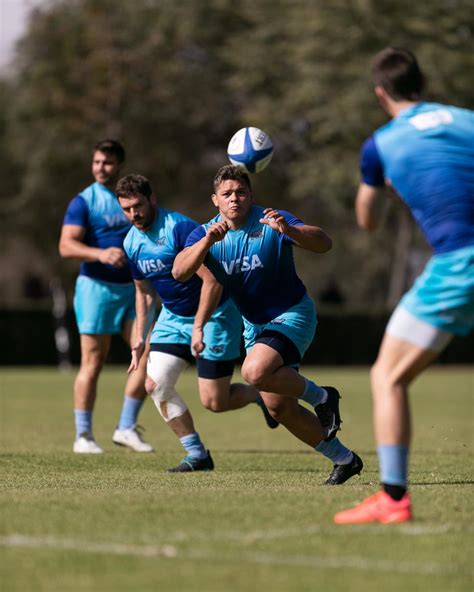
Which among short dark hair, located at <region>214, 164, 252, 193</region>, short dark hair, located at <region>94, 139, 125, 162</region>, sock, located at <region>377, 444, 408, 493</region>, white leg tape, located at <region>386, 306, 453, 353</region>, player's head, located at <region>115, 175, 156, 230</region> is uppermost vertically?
short dark hair, located at <region>214, 164, 252, 193</region>

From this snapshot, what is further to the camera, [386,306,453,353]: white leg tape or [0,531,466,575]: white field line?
[386,306,453,353]: white leg tape

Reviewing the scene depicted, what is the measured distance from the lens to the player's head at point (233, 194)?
29.9ft

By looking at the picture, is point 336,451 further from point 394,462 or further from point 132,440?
point 132,440

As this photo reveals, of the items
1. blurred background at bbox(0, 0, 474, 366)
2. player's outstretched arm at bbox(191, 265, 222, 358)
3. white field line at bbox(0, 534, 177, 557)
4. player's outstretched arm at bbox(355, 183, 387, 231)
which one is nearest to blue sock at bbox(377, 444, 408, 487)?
player's outstretched arm at bbox(355, 183, 387, 231)

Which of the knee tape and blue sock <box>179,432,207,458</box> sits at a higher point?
the knee tape

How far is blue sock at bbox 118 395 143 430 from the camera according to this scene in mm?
12586

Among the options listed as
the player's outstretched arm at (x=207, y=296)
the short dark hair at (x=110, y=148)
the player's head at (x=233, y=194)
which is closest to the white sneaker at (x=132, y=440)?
the short dark hair at (x=110, y=148)

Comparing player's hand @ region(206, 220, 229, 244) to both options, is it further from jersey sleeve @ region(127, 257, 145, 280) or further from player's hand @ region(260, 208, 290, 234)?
jersey sleeve @ region(127, 257, 145, 280)

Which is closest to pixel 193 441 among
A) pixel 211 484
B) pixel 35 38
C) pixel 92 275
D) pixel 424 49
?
pixel 211 484

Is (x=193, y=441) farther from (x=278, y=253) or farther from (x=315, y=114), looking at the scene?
(x=315, y=114)

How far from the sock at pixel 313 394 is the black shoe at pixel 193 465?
60.5 inches

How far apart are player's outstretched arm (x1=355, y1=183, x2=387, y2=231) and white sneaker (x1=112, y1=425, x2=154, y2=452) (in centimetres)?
632

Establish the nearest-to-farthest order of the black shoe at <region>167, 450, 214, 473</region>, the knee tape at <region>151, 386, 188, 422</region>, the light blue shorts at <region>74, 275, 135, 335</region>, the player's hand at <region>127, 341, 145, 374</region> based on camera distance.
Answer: the player's hand at <region>127, 341, 145, 374</region>, the black shoe at <region>167, 450, 214, 473</region>, the knee tape at <region>151, 386, 188, 422</region>, the light blue shorts at <region>74, 275, 135, 335</region>

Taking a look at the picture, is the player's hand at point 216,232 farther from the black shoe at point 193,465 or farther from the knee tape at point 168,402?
the black shoe at point 193,465
